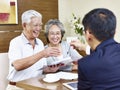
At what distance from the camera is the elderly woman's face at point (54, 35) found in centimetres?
262

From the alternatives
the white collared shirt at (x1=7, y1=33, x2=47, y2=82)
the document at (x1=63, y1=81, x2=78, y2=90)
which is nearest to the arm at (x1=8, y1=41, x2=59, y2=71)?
the white collared shirt at (x1=7, y1=33, x2=47, y2=82)

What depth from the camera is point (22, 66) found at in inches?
Answer: 84.0

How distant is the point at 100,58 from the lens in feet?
3.94

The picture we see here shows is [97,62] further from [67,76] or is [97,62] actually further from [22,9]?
[22,9]

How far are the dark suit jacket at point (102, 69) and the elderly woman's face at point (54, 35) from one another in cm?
139

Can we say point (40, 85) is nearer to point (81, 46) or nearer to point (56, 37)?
point (81, 46)

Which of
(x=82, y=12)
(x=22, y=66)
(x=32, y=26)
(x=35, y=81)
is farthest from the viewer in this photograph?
(x=82, y=12)

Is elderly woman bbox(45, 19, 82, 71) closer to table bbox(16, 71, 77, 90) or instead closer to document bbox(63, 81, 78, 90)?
table bbox(16, 71, 77, 90)

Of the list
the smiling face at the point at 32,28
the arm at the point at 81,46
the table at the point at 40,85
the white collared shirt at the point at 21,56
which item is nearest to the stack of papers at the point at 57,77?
the table at the point at 40,85

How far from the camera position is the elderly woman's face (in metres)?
2.62

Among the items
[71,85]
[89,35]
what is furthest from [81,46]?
[89,35]

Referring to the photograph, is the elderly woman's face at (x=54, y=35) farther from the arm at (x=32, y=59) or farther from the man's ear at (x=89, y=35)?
the man's ear at (x=89, y=35)

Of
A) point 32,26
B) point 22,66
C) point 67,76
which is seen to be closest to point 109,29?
point 67,76

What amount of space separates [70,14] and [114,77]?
3233mm
